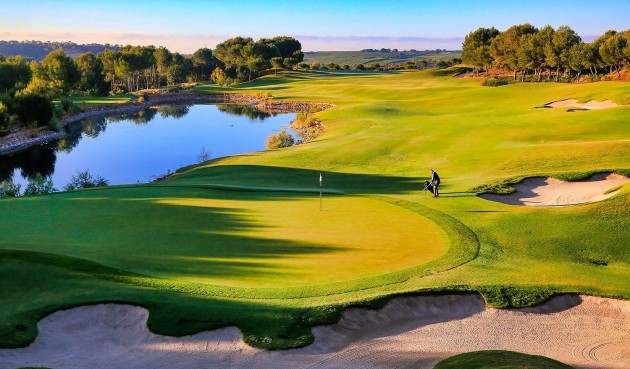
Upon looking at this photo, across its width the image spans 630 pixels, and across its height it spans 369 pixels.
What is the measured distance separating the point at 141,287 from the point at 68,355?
109 inches

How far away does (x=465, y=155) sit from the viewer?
3859 centimetres

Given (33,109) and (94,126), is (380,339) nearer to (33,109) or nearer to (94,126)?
(33,109)

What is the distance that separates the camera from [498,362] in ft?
29.0

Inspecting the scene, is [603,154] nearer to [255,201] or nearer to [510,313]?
[255,201]

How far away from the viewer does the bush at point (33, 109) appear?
66675mm

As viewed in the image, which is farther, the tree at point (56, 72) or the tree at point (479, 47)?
the tree at point (479, 47)

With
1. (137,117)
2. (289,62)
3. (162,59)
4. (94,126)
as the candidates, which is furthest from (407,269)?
(289,62)

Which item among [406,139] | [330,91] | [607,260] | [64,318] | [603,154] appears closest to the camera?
[64,318]

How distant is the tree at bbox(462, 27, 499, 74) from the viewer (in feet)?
357

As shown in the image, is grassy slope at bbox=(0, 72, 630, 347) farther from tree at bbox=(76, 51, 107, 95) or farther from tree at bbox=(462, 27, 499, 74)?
tree at bbox=(76, 51, 107, 95)

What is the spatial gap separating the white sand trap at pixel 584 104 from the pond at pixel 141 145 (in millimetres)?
31757

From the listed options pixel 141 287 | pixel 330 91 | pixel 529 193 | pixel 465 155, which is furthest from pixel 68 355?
pixel 330 91

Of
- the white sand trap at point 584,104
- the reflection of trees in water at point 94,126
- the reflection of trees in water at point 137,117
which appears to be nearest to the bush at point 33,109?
the reflection of trees in water at point 94,126

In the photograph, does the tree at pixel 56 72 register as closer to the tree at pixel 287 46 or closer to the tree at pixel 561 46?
the tree at pixel 287 46
